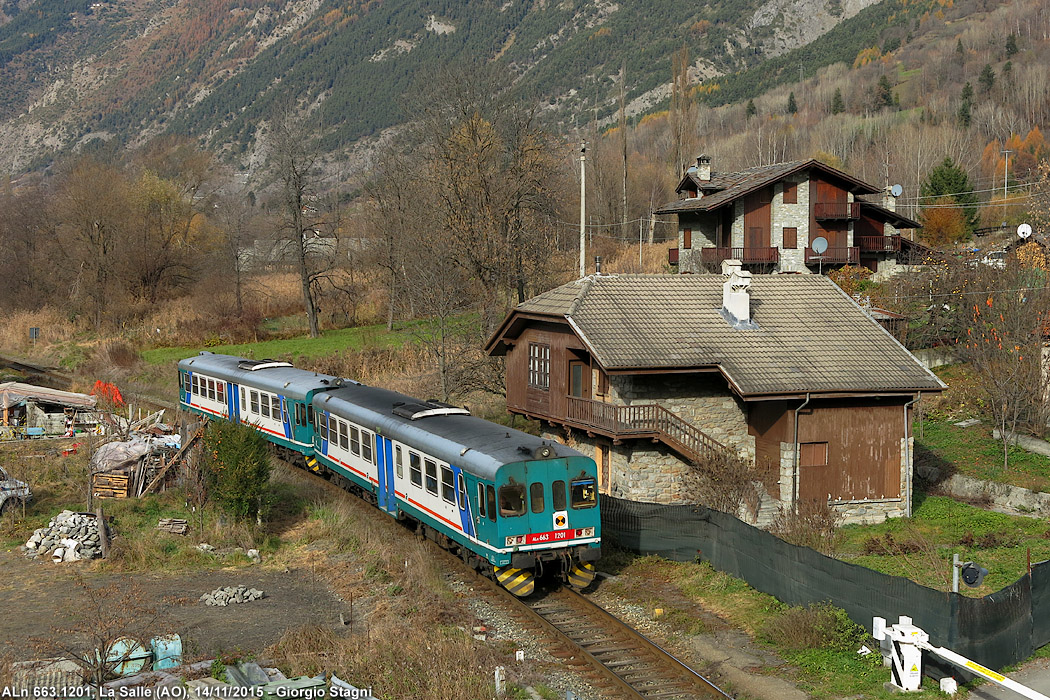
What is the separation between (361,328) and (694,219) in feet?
68.9

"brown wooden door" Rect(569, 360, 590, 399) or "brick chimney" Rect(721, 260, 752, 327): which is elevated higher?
"brick chimney" Rect(721, 260, 752, 327)

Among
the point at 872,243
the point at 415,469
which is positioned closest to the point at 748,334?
the point at 415,469

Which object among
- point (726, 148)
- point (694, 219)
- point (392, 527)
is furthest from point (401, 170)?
point (726, 148)

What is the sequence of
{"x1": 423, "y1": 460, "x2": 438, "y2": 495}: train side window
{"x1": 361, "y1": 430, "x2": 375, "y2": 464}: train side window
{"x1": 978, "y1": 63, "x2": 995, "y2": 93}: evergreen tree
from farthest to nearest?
{"x1": 978, "y1": 63, "x2": 995, "y2": 93}: evergreen tree
{"x1": 361, "y1": 430, "x2": 375, "y2": 464}: train side window
{"x1": 423, "y1": 460, "x2": 438, "y2": 495}: train side window

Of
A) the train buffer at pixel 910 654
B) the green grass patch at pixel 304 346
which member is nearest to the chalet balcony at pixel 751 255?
the green grass patch at pixel 304 346

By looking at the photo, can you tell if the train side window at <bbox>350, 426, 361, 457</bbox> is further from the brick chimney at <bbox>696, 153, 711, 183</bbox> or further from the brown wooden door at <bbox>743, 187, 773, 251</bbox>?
the brick chimney at <bbox>696, 153, 711, 183</bbox>

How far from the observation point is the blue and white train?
17.4 m

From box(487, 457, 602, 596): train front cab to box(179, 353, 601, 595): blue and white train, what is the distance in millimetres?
18

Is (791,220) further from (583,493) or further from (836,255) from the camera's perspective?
(583,493)

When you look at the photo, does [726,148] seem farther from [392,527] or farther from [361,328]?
[392,527]

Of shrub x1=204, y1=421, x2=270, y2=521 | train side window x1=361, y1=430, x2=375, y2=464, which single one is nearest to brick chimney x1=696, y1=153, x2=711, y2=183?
train side window x1=361, y1=430, x2=375, y2=464

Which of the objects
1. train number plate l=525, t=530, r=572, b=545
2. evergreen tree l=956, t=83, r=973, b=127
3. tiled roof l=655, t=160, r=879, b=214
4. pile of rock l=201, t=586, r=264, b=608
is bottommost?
pile of rock l=201, t=586, r=264, b=608

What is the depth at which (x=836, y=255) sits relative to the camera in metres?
52.3

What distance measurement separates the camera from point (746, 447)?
25375 mm
